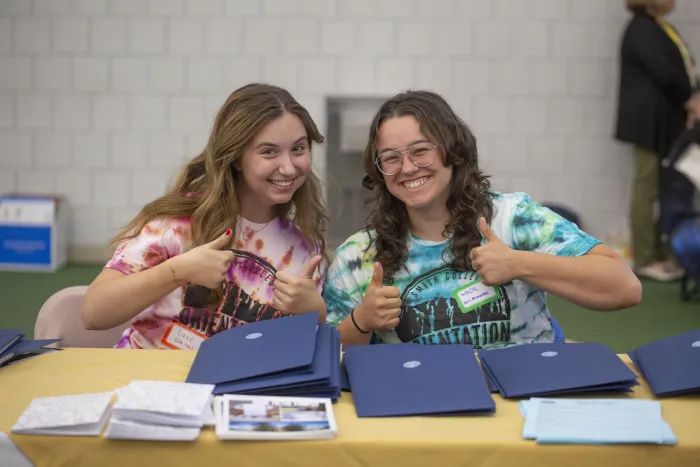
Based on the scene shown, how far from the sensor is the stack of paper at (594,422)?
1369 mm

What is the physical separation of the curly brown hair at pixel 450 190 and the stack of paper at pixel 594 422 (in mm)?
658

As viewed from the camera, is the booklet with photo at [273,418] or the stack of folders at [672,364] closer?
the booklet with photo at [273,418]

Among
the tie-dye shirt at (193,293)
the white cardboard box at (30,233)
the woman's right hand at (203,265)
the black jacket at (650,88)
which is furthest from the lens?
the white cardboard box at (30,233)

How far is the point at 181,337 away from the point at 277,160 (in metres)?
0.50

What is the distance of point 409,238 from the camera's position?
2215 mm

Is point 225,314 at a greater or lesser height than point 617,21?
lesser

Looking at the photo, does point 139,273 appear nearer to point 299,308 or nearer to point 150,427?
point 299,308

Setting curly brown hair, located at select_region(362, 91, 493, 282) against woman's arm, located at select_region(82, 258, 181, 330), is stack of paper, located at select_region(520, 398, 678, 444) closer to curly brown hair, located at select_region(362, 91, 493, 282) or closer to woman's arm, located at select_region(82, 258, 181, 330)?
curly brown hair, located at select_region(362, 91, 493, 282)

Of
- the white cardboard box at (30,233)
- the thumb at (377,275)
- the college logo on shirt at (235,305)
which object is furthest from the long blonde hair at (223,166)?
the white cardboard box at (30,233)

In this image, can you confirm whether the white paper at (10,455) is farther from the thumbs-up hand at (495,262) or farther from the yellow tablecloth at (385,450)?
the thumbs-up hand at (495,262)

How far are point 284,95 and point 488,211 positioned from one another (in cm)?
60

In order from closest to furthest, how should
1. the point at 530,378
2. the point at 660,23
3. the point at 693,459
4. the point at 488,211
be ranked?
the point at 693,459, the point at 530,378, the point at 488,211, the point at 660,23

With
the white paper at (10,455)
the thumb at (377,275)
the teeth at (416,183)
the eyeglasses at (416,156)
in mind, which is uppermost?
the eyeglasses at (416,156)

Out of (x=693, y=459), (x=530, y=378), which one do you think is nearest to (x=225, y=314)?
(x=530, y=378)
